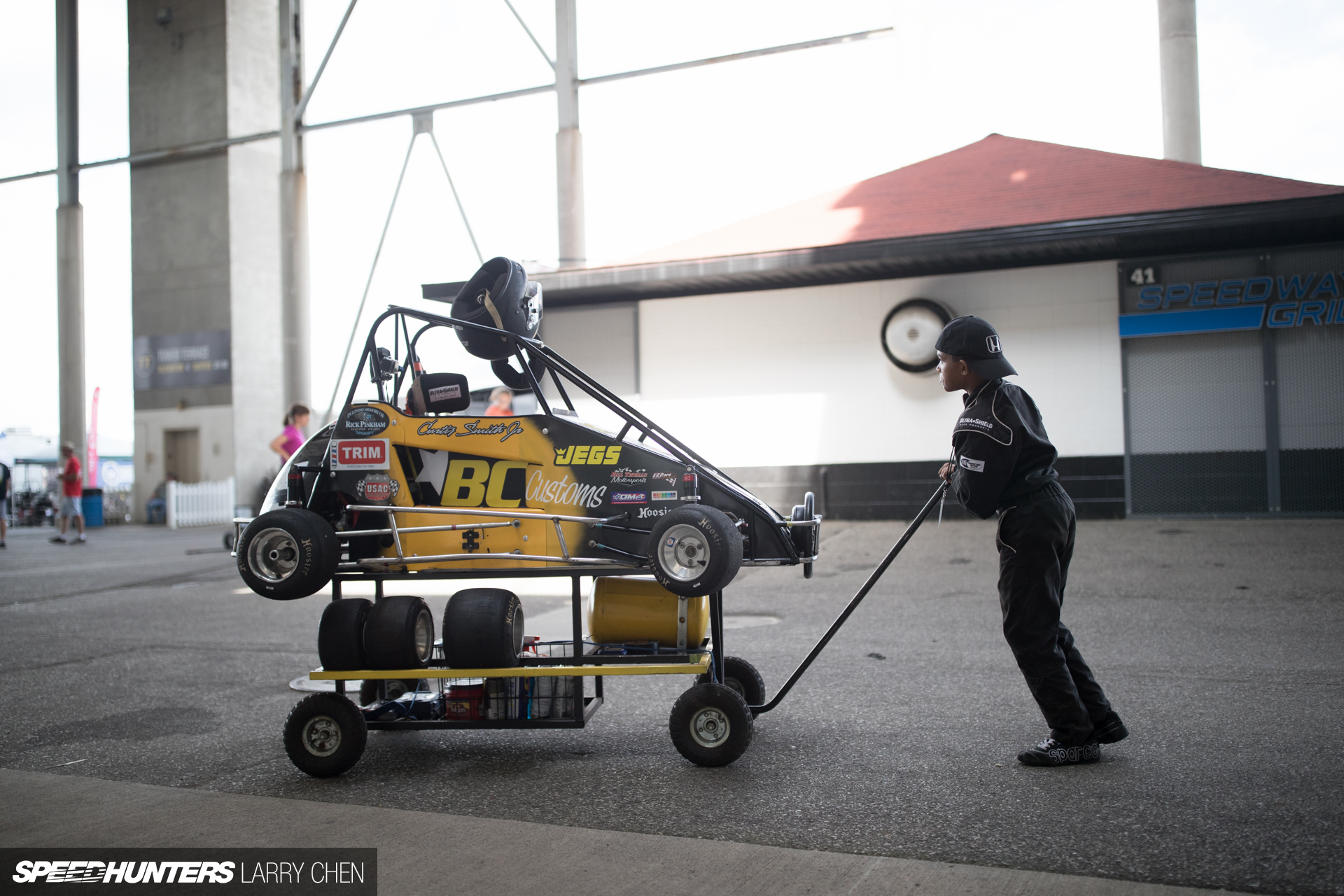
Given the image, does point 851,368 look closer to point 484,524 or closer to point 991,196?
point 991,196

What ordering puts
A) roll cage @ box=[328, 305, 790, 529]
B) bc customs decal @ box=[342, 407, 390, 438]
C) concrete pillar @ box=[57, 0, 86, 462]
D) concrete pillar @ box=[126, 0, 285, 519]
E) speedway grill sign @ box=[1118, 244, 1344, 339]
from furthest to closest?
concrete pillar @ box=[126, 0, 285, 519]
concrete pillar @ box=[57, 0, 86, 462]
speedway grill sign @ box=[1118, 244, 1344, 339]
bc customs decal @ box=[342, 407, 390, 438]
roll cage @ box=[328, 305, 790, 529]

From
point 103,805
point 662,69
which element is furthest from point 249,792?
point 662,69

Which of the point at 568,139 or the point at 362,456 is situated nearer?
the point at 362,456

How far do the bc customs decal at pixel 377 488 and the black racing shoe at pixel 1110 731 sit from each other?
3.32m

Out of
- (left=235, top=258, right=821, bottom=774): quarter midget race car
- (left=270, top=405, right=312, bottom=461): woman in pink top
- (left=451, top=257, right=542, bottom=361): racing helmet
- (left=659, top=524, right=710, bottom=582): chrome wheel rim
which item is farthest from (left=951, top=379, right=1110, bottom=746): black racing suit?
(left=270, top=405, right=312, bottom=461): woman in pink top

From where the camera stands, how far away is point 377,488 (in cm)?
455

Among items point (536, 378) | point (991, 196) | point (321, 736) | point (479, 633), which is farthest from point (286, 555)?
point (991, 196)

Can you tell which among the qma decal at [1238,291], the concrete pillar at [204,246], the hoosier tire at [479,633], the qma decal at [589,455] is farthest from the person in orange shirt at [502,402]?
the concrete pillar at [204,246]

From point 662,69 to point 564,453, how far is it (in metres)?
14.7

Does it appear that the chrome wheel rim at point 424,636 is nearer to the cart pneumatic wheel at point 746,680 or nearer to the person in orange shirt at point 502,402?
the cart pneumatic wheel at point 746,680

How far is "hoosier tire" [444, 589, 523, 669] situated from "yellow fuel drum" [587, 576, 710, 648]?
494 millimetres

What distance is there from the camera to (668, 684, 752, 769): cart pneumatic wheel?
422 centimetres

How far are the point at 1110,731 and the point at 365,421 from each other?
362 centimetres

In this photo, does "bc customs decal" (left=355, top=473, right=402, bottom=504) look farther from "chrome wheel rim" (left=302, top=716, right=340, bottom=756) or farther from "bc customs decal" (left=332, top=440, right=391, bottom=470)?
"chrome wheel rim" (left=302, top=716, right=340, bottom=756)
